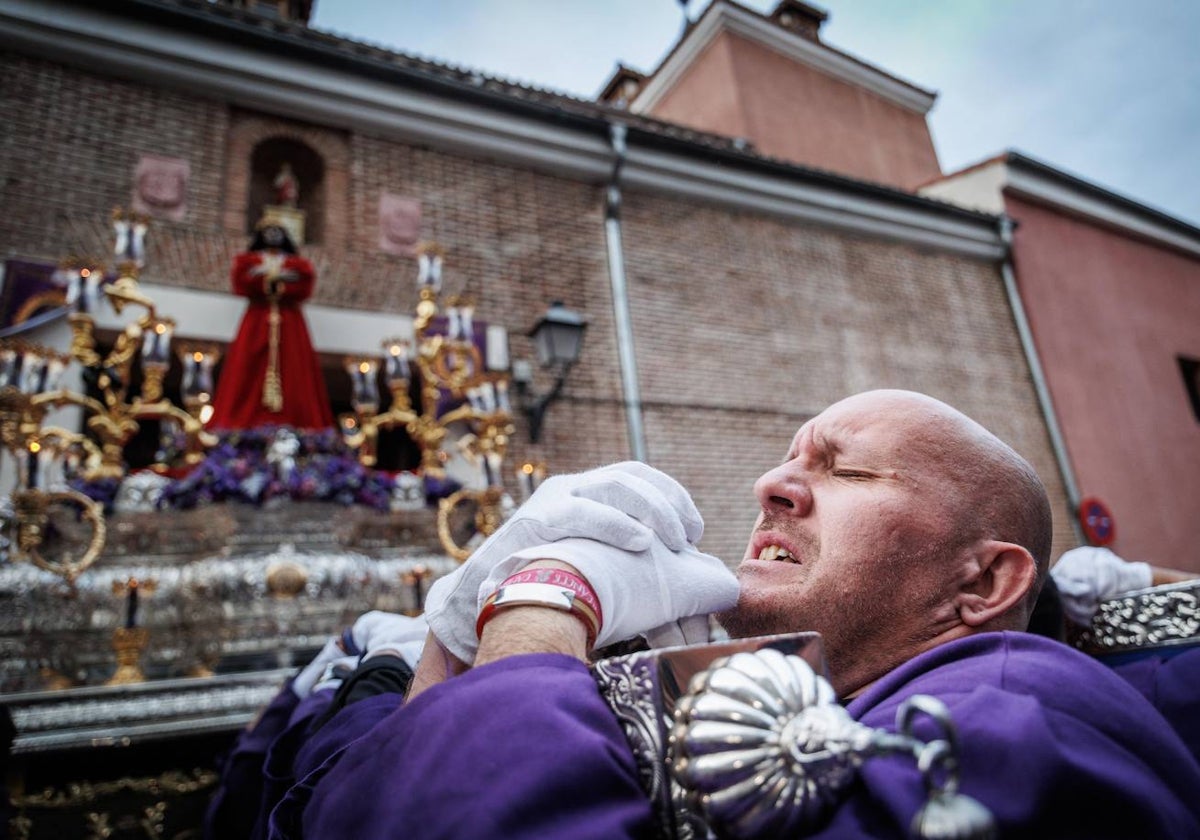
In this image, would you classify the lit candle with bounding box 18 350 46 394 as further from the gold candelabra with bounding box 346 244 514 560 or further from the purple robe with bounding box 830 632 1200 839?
the purple robe with bounding box 830 632 1200 839

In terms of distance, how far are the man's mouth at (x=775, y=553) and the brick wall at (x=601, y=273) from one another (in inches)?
208

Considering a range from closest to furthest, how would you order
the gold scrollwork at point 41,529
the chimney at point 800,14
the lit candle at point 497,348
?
the gold scrollwork at point 41,529 < the lit candle at point 497,348 < the chimney at point 800,14

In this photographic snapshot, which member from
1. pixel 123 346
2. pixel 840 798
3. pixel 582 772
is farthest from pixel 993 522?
pixel 123 346

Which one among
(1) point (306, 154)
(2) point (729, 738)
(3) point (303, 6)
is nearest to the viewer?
(2) point (729, 738)

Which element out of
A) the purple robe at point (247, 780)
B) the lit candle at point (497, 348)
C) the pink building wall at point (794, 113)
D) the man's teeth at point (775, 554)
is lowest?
the purple robe at point (247, 780)

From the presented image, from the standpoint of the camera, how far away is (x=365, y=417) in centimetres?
505

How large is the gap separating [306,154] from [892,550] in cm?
724

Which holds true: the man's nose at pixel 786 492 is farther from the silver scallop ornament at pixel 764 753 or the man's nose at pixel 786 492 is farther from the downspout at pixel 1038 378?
the downspout at pixel 1038 378

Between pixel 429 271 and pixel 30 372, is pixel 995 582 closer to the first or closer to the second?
pixel 30 372

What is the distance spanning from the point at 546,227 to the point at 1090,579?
6.18 metres

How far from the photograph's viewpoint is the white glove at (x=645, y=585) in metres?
0.95

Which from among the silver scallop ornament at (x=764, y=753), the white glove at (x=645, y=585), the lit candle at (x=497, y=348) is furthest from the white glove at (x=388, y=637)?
the lit candle at (x=497, y=348)

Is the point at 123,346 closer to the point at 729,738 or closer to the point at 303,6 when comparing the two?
the point at 729,738

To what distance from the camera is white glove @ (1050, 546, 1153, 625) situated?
8.00 ft
